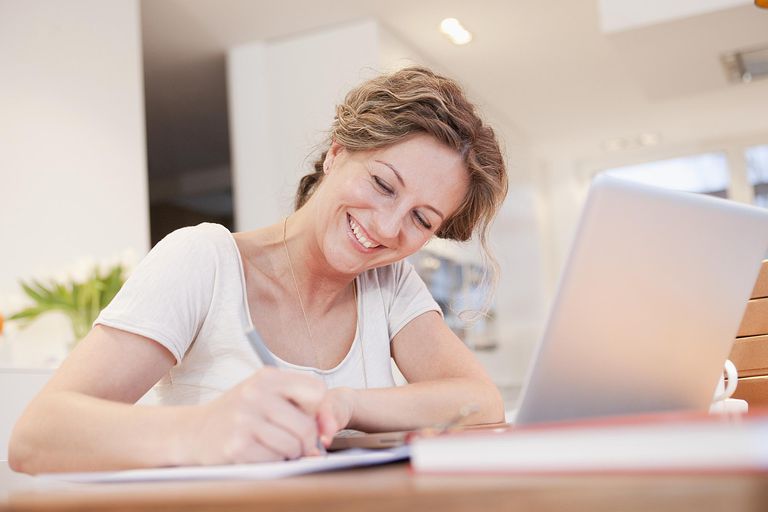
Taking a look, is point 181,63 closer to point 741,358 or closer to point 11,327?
point 11,327

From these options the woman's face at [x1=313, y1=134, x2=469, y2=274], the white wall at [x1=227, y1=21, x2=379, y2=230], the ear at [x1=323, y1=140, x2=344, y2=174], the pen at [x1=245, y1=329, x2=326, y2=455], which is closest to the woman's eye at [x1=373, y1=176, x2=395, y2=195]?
the woman's face at [x1=313, y1=134, x2=469, y2=274]

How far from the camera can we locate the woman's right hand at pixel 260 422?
2.17ft

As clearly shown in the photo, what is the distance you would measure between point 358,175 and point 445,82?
24cm

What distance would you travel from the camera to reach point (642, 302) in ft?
2.46

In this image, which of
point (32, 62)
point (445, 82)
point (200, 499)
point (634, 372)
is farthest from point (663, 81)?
point (200, 499)

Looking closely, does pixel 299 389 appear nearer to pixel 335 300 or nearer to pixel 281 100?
pixel 335 300

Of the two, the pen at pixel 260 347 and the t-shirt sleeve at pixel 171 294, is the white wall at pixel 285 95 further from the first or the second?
the pen at pixel 260 347

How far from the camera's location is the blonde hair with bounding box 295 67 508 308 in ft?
4.41

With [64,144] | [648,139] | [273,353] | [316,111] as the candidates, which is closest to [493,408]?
[273,353]

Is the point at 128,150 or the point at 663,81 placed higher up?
the point at 663,81

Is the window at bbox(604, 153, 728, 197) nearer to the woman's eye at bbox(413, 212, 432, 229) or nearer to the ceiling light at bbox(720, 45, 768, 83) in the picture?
the ceiling light at bbox(720, 45, 768, 83)

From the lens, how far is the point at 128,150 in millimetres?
3525

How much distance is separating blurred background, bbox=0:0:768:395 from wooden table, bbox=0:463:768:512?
4.15 ft

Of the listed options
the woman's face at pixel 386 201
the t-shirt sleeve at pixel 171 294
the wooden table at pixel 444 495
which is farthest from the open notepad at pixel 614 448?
the woman's face at pixel 386 201
